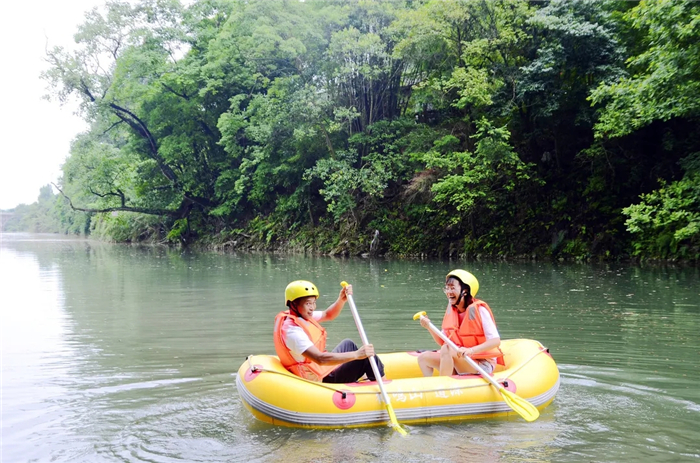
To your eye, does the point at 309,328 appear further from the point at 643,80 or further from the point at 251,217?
the point at 251,217

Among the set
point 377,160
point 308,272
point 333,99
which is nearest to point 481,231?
point 377,160

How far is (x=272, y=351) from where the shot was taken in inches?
273

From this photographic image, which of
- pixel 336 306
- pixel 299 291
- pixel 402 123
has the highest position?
pixel 402 123

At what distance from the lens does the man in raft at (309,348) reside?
15.4 ft

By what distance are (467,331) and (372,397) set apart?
1.08m

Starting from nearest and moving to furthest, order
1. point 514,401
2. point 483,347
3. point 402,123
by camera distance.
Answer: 1. point 514,401
2. point 483,347
3. point 402,123

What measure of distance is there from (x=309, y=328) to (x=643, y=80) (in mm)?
11140

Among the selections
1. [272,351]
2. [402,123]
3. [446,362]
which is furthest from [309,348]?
[402,123]

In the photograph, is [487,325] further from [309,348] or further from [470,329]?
[309,348]

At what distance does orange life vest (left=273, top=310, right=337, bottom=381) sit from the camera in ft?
15.6

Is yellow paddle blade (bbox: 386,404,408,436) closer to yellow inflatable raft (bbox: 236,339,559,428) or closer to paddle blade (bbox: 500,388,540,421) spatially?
yellow inflatable raft (bbox: 236,339,559,428)

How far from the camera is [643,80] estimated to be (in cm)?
1301

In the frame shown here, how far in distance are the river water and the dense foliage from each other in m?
3.81

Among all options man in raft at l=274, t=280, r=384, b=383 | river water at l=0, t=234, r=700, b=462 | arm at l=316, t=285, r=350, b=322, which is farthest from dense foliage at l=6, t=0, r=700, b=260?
man in raft at l=274, t=280, r=384, b=383
